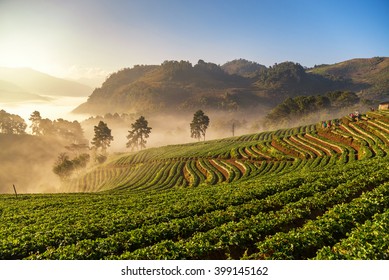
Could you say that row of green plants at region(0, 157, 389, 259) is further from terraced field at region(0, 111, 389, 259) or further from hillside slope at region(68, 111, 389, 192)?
hillside slope at region(68, 111, 389, 192)

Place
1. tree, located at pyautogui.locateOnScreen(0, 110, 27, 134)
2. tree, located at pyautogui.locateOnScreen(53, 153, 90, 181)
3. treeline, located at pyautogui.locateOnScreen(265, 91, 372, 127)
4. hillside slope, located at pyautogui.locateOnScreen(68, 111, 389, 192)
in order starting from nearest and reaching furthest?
hillside slope, located at pyautogui.locateOnScreen(68, 111, 389, 192), tree, located at pyautogui.locateOnScreen(53, 153, 90, 181), tree, located at pyautogui.locateOnScreen(0, 110, 27, 134), treeline, located at pyautogui.locateOnScreen(265, 91, 372, 127)

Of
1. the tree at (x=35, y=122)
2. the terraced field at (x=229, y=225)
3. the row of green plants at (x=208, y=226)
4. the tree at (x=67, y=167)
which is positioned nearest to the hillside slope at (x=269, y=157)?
the tree at (x=67, y=167)

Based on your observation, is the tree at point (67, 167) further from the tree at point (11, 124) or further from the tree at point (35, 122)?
the tree at point (11, 124)

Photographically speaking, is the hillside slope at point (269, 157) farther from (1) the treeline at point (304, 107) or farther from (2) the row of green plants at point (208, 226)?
(1) the treeline at point (304, 107)

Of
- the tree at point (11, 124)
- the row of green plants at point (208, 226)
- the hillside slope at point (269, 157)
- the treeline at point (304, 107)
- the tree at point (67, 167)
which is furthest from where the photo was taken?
the treeline at point (304, 107)

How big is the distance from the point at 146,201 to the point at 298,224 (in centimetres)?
1711

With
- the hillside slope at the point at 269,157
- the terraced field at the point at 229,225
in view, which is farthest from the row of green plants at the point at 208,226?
the hillside slope at the point at 269,157

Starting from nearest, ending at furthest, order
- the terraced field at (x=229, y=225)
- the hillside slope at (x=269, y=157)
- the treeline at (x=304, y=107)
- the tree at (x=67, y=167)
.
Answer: the terraced field at (x=229, y=225), the hillside slope at (x=269, y=157), the tree at (x=67, y=167), the treeline at (x=304, y=107)

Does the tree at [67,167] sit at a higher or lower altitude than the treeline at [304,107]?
lower

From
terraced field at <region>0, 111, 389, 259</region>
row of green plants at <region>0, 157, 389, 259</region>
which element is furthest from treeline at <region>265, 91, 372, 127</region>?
row of green plants at <region>0, 157, 389, 259</region>

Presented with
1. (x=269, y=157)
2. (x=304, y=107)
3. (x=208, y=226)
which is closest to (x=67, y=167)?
(x=269, y=157)

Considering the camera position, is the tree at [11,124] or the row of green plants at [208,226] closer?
the row of green plants at [208,226]

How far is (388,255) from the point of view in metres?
11.8
